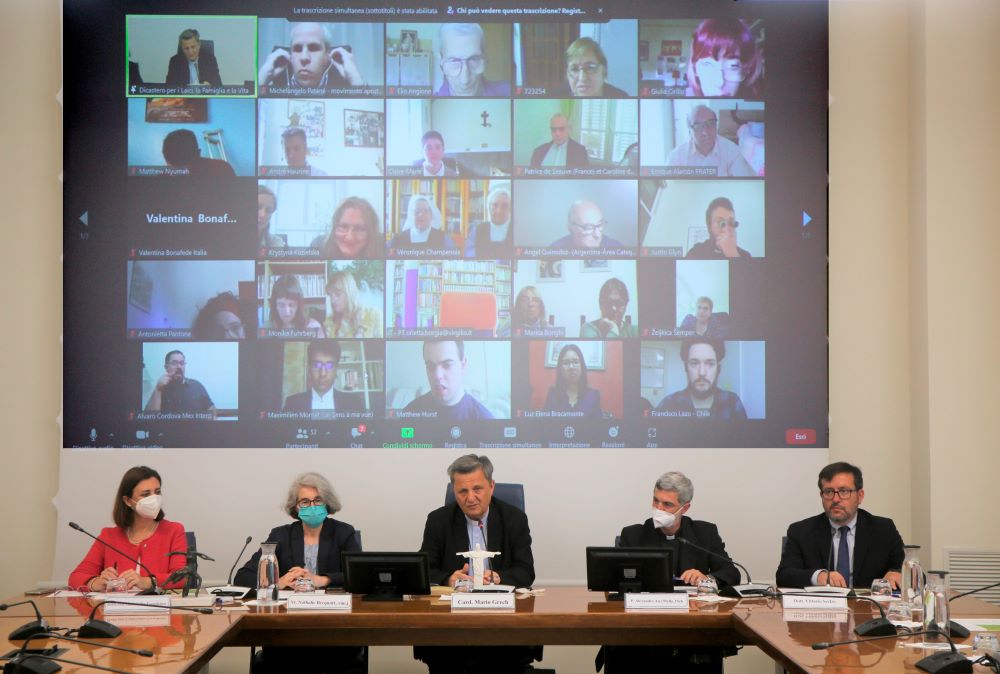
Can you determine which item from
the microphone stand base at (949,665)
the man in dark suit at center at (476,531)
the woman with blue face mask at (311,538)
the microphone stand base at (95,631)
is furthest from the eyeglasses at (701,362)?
the microphone stand base at (95,631)

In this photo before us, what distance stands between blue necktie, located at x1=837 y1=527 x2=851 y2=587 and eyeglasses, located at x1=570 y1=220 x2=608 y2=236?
190cm

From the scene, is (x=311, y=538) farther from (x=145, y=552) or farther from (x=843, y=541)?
(x=843, y=541)

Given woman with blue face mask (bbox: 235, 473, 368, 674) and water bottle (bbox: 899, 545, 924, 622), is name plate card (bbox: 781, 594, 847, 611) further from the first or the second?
woman with blue face mask (bbox: 235, 473, 368, 674)

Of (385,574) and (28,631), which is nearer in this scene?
(28,631)

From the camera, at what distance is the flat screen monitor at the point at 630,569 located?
176 inches

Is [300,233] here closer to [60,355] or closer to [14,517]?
[60,355]

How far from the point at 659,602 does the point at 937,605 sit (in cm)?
100

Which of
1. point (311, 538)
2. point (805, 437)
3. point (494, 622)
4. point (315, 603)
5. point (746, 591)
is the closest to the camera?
point (494, 622)

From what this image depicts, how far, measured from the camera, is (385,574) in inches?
178

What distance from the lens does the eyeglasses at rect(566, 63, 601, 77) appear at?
595cm

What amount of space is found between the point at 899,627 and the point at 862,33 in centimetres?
341

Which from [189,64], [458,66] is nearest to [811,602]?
[458,66]

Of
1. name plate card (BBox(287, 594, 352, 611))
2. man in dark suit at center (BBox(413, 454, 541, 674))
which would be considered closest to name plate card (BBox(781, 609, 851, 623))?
man in dark suit at center (BBox(413, 454, 541, 674))

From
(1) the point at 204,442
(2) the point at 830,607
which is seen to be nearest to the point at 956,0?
(2) the point at 830,607
